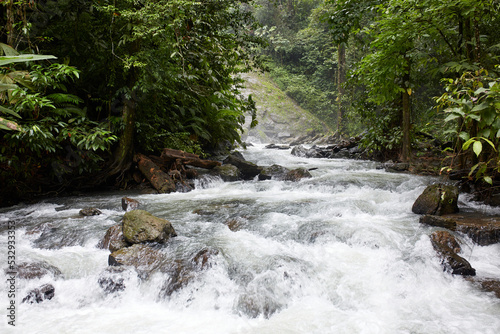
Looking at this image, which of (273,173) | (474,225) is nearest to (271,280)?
(474,225)

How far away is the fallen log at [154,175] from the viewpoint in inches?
280

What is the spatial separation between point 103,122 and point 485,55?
23.8ft

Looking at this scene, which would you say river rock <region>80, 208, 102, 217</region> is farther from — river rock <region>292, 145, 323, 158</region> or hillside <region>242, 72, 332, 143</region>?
hillside <region>242, 72, 332, 143</region>

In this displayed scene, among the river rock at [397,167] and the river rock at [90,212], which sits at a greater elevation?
the river rock at [397,167]

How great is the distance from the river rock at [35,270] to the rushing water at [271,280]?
0.06 metres

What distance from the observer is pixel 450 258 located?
3.53m

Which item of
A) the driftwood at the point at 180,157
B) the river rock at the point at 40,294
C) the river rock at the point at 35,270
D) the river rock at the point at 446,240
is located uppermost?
the driftwood at the point at 180,157

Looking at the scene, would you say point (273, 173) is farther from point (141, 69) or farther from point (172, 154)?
point (141, 69)

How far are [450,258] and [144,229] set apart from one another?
3.63 meters

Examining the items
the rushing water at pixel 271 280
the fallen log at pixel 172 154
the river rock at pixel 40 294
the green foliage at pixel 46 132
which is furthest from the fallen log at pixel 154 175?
the river rock at pixel 40 294

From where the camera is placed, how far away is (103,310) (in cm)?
307

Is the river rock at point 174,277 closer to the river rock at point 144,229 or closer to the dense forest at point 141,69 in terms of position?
the river rock at point 144,229

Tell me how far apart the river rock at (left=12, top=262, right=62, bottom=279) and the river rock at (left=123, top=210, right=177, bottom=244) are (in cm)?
82

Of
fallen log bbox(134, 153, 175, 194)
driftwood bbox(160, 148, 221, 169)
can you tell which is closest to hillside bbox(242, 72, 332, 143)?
driftwood bbox(160, 148, 221, 169)
